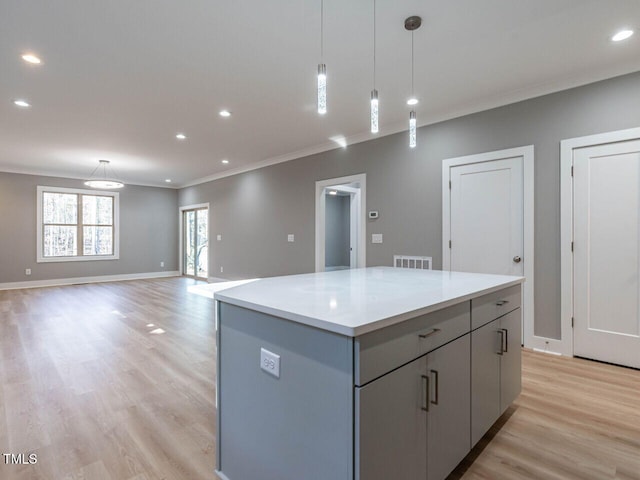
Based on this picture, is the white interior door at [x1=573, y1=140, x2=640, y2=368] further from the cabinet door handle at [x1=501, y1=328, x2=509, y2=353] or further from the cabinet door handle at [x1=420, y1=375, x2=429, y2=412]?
the cabinet door handle at [x1=420, y1=375, x2=429, y2=412]

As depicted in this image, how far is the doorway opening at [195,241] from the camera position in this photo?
8.65 metres

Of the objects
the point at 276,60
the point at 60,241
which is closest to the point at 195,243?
the point at 60,241

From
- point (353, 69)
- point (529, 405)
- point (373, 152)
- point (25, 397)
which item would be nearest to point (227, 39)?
point (353, 69)

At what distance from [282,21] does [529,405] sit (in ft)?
10.3

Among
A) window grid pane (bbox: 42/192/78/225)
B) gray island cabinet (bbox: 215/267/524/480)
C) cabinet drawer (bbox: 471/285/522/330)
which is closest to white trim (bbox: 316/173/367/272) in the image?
cabinet drawer (bbox: 471/285/522/330)

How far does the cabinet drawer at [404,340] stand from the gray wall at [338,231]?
339 inches

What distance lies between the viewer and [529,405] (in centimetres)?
222

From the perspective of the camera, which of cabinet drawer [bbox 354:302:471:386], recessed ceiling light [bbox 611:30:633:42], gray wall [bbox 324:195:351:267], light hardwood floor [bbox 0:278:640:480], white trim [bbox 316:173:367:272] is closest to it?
cabinet drawer [bbox 354:302:471:386]

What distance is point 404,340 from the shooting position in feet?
3.81

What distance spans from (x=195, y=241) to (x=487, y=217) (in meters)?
7.70

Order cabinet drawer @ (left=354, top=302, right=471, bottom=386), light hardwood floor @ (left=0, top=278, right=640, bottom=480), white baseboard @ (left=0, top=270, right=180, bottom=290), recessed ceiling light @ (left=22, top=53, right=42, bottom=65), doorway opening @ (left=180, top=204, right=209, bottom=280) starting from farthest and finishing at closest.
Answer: doorway opening @ (left=180, top=204, right=209, bottom=280), white baseboard @ (left=0, top=270, right=180, bottom=290), recessed ceiling light @ (left=22, top=53, right=42, bottom=65), light hardwood floor @ (left=0, top=278, right=640, bottom=480), cabinet drawer @ (left=354, top=302, right=471, bottom=386)

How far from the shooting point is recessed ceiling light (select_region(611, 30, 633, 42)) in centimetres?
236

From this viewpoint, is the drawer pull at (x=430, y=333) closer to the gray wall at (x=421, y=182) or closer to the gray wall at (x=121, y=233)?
the gray wall at (x=421, y=182)

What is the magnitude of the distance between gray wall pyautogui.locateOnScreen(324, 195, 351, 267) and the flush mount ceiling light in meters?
5.57
